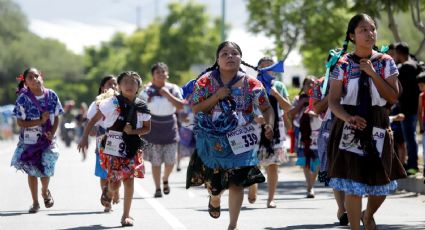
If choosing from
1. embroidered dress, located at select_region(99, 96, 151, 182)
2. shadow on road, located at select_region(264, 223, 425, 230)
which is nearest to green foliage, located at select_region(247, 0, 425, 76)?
embroidered dress, located at select_region(99, 96, 151, 182)

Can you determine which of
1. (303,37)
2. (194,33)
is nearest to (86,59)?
(194,33)

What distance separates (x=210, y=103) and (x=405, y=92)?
8040 mm

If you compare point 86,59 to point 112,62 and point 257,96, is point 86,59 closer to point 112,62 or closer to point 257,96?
point 112,62

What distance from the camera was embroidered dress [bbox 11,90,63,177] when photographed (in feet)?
48.0

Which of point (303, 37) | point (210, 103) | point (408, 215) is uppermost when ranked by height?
point (303, 37)

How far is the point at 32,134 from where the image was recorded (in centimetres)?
1476

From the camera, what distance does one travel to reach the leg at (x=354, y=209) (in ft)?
31.7

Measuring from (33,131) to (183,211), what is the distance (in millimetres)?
2057

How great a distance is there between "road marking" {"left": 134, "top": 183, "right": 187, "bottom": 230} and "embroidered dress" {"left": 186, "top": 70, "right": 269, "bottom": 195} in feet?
5.32

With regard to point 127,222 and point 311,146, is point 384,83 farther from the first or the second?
point 311,146

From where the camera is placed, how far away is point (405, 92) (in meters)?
18.1

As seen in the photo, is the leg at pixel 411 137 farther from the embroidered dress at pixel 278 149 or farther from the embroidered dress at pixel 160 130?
the embroidered dress at pixel 160 130

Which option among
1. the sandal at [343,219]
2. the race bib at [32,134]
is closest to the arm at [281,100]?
the sandal at [343,219]

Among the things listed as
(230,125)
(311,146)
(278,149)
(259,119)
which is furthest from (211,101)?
(311,146)
